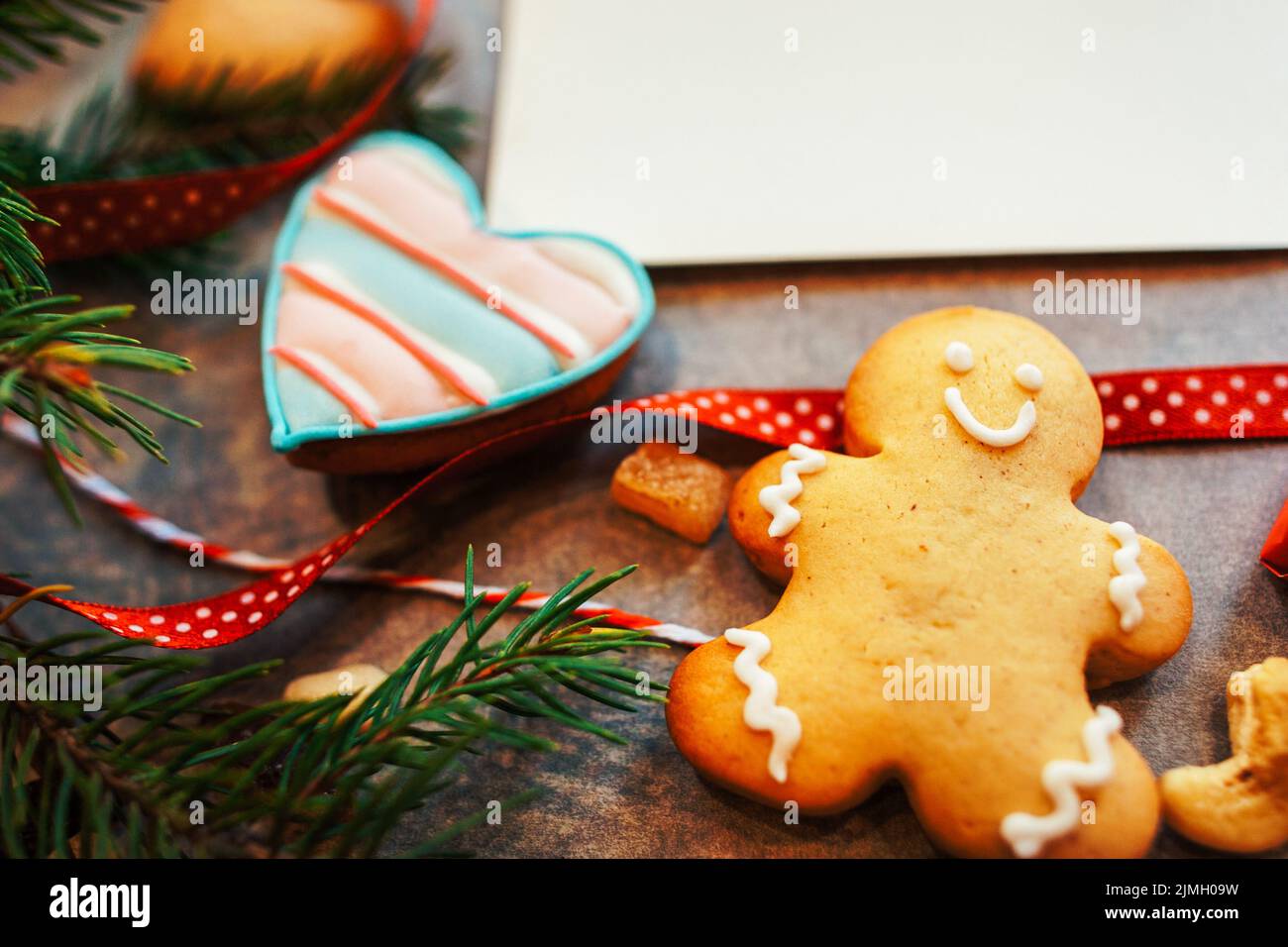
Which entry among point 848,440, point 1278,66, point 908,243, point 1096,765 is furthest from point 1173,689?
point 1278,66

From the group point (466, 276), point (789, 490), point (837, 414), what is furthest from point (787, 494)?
point (466, 276)

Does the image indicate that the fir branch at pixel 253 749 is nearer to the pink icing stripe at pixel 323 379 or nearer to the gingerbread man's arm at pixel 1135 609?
the pink icing stripe at pixel 323 379

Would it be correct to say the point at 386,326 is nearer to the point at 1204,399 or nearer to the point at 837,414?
the point at 837,414

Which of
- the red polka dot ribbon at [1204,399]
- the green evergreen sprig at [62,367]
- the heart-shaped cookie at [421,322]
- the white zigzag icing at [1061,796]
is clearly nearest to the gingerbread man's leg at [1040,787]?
the white zigzag icing at [1061,796]

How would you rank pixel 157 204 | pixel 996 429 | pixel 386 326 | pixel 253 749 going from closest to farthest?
pixel 253 749 → pixel 996 429 → pixel 386 326 → pixel 157 204

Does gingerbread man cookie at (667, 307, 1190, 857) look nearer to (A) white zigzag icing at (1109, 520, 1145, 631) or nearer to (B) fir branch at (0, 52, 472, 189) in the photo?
(A) white zigzag icing at (1109, 520, 1145, 631)
